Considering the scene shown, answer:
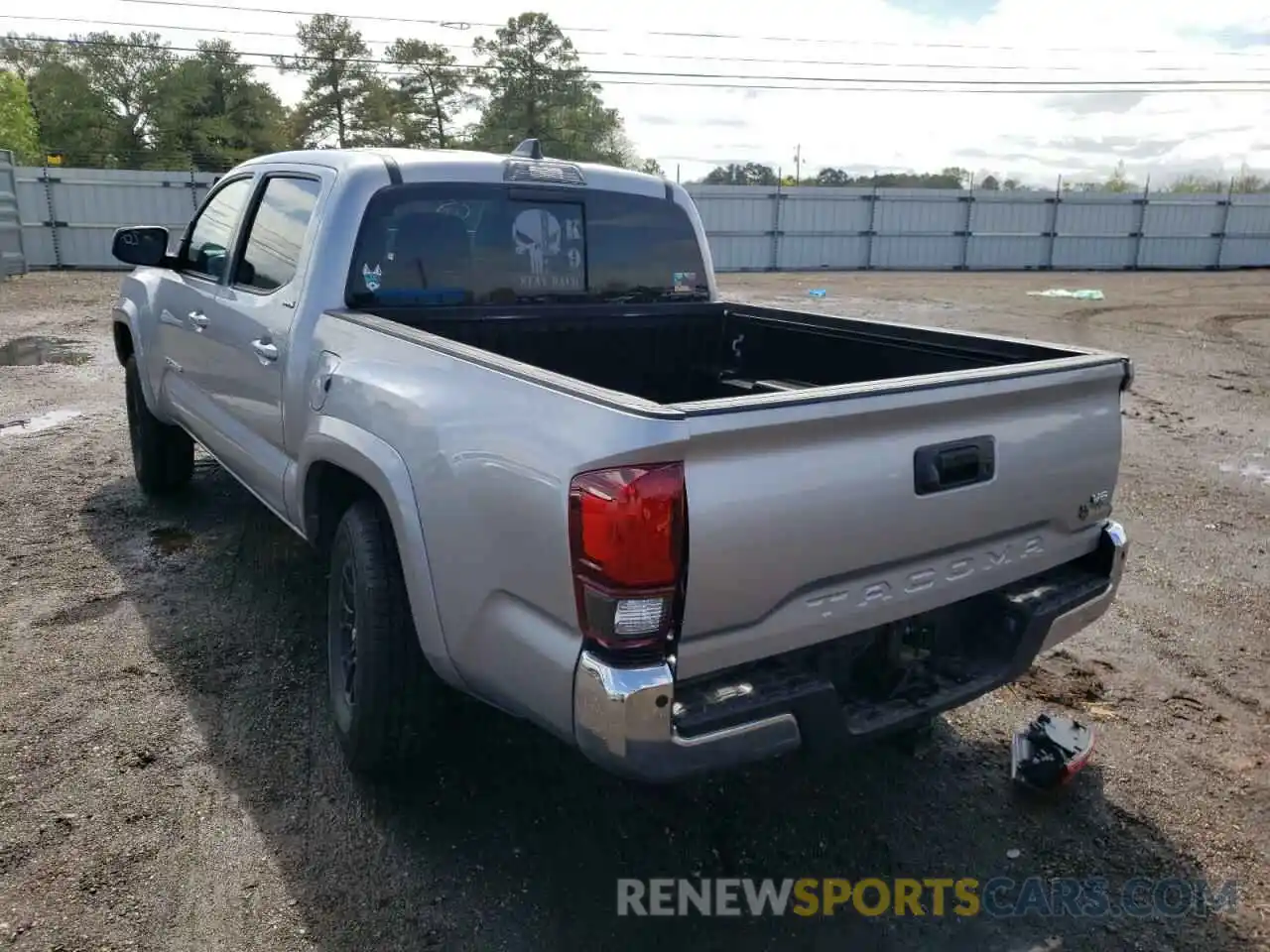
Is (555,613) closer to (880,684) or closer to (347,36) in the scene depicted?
(880,684)

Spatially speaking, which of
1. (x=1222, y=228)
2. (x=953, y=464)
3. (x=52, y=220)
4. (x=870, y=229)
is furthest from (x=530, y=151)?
(x=1222, y=228)

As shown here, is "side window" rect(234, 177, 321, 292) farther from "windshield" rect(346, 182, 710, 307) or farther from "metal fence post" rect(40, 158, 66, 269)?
"metal fence post" rect(40, 158, 66, 269)

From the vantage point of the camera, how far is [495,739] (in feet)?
11.2

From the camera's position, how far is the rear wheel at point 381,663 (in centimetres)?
287

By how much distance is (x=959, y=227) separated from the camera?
2869 centimetres

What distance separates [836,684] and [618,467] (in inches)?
36.9

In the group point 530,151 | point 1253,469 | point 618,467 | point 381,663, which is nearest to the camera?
point 618,467

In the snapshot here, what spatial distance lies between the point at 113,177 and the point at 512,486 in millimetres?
24314

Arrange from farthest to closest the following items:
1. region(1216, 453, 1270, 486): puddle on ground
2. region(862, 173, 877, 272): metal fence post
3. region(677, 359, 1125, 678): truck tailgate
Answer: region(862, 173, 877, 272): metal fence post, region(1216, 453, 1270, 486): puddle on ground, region(677, 359, 1125, 678): truck tailgate

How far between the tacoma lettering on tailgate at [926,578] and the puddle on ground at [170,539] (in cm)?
392

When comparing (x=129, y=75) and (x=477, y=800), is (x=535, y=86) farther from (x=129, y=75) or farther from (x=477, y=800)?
(x=477, y=800)

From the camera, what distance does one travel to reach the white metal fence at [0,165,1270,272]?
26516mm

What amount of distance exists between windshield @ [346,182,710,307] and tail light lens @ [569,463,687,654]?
73.1 inches

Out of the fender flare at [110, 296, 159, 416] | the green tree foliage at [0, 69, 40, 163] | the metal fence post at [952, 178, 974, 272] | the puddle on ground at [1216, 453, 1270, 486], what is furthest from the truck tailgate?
the green tree foliage at [0, 69, 40, 163]
